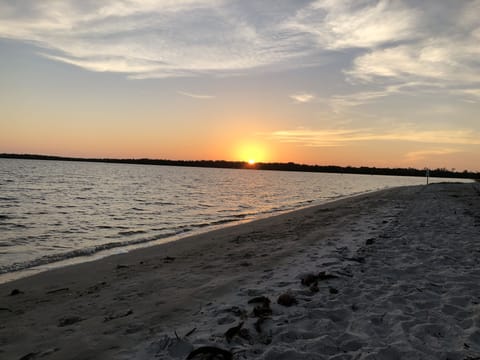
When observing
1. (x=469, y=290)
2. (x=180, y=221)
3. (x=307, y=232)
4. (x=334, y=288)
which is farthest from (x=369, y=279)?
(x=180, y=221)

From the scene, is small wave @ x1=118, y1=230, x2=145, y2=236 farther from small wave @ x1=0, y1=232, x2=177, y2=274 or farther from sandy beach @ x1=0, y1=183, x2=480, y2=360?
sandy beach @ x1=0, y1=183, x2=480, y2=360

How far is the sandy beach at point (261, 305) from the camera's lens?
12.5 ft

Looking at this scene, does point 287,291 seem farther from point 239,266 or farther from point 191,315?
point 239,266

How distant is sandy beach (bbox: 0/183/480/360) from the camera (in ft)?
12.5

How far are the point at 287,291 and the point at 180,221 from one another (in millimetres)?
13001

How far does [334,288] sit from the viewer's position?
5.62m

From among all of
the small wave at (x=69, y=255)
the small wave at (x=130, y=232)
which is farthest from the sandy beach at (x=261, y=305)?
the small wave at (x=130, y=232)

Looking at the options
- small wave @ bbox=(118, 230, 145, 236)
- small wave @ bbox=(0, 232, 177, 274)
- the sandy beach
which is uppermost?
the sandy beach

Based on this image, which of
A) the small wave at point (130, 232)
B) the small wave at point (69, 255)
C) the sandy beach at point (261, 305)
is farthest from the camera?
the small wave at point (130, 232)

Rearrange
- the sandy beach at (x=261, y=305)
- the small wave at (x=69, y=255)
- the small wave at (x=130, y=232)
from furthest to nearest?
the small wave at (x=130, y=232), the small wave at (x=69, y=255), the sandy beach at (x=261, y=305)

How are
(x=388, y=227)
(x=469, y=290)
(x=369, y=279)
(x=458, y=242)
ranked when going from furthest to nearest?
(x=388, y=227) < (x=458, y=242) < (x=369, y=279) < (x=469, y=290)

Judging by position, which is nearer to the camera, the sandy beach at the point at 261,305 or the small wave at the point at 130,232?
the sandy beach at the point at 261,305

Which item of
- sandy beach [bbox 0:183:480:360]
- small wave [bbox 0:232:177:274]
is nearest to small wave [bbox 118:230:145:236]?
small wave [bbox 0:232:177:274]

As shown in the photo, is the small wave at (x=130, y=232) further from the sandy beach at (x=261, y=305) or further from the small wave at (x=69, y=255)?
the sandy beach at (x=261, y=305)
